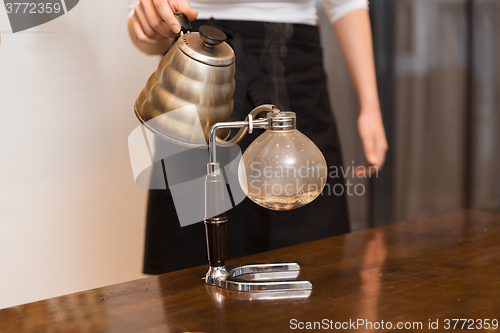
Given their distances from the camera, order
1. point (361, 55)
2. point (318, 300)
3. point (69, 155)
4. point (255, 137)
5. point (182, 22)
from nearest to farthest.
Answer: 1. point (318, 300)
2. point (182, 22)
3. point (255, 137)
4. point (361, 55)
5. point (69, 155)

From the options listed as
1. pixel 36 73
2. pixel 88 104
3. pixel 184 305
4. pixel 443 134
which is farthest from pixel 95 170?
pixel 443 134

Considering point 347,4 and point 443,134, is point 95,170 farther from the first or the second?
point 443,134

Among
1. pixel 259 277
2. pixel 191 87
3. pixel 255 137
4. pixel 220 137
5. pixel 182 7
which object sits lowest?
pixel 259 277

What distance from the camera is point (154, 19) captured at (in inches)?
31.0

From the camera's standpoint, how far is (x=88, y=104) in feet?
4.45

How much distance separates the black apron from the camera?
1.08 m

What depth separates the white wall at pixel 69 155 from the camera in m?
1.22

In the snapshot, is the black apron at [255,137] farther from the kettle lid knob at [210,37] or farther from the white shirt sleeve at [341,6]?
the kettle lid knob at [210,37]

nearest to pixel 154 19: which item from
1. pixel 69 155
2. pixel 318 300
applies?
pixel 318 300

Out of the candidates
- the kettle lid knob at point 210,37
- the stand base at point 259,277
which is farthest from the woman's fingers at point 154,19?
the stand base at point 259,277

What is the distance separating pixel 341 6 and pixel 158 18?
590 millimetres

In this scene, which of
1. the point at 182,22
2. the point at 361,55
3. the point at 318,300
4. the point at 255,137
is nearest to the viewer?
the point at 318,300

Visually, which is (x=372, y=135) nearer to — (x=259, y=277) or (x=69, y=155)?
(x=259, y=277)

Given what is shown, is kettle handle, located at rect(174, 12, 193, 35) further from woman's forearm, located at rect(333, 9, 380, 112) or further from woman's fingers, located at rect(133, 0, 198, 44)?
woman's forearm, located at rect(333, 9, 380, 112)
